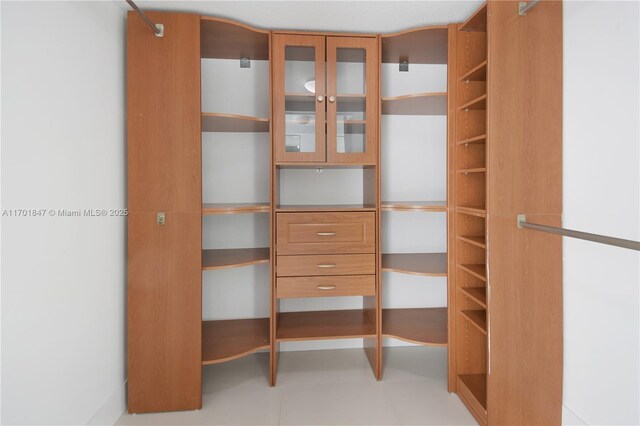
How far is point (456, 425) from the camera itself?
66.4 inches

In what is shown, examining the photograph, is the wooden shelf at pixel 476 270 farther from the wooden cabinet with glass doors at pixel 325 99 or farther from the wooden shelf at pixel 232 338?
the wooden shelf at pixel 232 338

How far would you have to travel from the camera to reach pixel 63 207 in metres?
1.33

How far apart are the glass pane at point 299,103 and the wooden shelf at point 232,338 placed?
110cm

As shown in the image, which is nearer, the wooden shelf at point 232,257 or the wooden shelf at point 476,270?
the wooden shelf at point 476,270

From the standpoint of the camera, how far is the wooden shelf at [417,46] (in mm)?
1918

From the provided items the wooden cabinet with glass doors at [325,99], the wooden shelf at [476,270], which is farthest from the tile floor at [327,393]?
the wooden cabinet with glass doors at [325,99]

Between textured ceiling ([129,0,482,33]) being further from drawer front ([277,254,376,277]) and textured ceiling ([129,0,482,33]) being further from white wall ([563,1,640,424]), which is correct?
drawer front ([277,254,376,277])

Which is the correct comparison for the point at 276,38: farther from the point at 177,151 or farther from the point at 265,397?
the point at 265,397

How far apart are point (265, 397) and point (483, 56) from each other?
2190 mm

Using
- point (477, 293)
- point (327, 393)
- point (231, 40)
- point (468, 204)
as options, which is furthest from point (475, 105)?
point (327, 393)

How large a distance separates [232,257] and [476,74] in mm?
1636

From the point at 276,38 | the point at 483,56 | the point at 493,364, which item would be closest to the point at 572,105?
the point at 483,56

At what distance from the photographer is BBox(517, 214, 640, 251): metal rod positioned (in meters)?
0.97

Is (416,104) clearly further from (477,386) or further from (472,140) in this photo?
(477,386)
